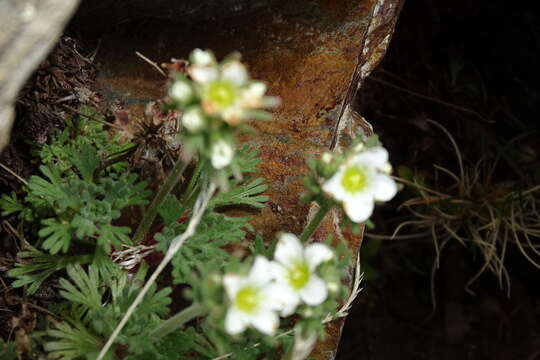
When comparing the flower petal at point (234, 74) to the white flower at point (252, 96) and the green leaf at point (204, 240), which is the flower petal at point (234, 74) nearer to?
the white flower at point (252, 96)

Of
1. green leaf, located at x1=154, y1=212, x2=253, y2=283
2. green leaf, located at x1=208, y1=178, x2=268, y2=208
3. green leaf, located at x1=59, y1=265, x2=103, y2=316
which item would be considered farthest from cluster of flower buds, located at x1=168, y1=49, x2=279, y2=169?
green leaf, located at x1=59, y1=265, x2=103, y2=316

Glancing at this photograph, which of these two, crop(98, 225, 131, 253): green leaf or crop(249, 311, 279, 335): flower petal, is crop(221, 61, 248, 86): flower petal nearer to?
crop(249, 311, 279, 335): flower petal

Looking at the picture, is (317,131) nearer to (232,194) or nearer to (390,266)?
(232,194)

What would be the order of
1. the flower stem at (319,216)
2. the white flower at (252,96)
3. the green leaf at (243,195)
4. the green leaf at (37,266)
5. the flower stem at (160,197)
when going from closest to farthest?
the white flower at (252,96), the flower stem at (319,216), the flower stem at (160,197), the green leaf at (37,266), the green leaf at (243,195)

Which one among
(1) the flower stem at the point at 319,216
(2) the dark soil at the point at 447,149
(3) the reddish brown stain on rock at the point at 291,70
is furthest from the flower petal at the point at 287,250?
(2) the dark soil at the point at 447,149

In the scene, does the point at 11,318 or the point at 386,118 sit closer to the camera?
the point at 11,318

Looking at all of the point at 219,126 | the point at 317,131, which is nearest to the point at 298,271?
the point at 219,126

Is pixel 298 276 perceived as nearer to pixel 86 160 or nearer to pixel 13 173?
pixel 86 160
